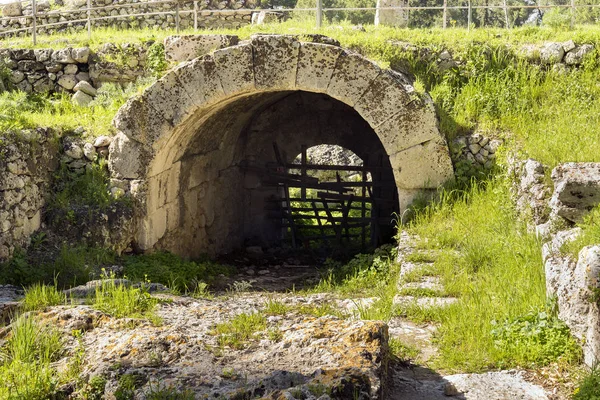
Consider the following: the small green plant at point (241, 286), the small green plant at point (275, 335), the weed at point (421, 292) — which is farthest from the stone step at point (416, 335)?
the small green plant at point (241, 286)

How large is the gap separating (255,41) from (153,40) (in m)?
2.21

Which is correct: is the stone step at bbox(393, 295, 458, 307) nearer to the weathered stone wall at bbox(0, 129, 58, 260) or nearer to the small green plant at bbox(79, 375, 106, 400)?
the small green plant at bbox(79, 375, 106, 400)

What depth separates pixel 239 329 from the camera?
4766 millimetres

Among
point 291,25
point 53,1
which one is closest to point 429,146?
point 291,25

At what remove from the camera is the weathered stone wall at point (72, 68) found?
9844mm

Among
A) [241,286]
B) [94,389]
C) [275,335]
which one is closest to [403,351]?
[275,335]

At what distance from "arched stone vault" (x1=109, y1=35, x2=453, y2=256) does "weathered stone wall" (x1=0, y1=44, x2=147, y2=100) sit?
1579 mm

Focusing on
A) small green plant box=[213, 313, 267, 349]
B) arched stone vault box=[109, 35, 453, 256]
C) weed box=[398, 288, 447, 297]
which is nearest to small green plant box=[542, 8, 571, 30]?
arched stone vault box=[109, 35, 453, 256]

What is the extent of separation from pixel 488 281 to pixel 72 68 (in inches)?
261

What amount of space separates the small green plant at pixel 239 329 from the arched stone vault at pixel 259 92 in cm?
367

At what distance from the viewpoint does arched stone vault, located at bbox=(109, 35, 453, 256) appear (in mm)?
8062

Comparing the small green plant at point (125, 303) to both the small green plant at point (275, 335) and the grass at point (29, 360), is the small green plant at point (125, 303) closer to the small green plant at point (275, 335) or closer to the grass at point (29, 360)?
the grass at point (29, 360)

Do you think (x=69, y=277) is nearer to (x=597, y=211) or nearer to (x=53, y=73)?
(x=53, y=73)

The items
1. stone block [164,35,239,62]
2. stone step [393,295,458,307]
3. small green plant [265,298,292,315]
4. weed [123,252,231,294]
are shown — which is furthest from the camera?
stone block [164,35,239,62]
